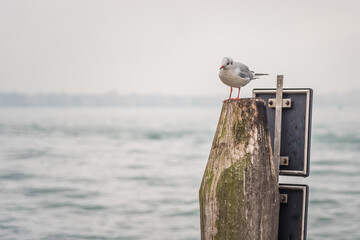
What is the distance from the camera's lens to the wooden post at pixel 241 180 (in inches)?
132

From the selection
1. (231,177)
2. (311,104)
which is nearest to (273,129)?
(311,104)

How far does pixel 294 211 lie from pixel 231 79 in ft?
3.99

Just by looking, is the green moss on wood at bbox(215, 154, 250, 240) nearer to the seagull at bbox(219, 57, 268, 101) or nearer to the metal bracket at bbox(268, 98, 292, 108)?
the metal bracket at bbox(268, 98, 292, 108)

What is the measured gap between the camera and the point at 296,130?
368 cm

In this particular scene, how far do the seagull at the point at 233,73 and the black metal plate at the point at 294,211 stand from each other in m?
0.99

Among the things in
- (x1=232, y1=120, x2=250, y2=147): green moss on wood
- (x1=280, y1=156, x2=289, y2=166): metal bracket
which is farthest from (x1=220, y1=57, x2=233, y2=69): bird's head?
(x1=280, y1=156, x2=289, y2=166): metal bracket

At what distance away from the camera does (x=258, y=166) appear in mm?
3408

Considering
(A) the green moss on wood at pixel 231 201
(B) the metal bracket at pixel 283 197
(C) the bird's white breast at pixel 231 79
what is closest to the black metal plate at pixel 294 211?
(B) the metal bracket at pixel 283 197

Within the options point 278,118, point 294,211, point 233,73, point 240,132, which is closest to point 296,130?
point 278,118

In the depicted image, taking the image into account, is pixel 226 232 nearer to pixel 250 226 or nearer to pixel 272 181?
pixel 250 226

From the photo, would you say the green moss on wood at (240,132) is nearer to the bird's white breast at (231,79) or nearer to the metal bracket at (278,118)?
the metal bracket at (278,118)

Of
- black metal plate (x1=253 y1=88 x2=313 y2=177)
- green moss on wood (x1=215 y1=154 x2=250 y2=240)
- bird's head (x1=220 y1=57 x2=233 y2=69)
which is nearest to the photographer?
green moss on wood (x1=215 y1=154 x2=250 y2=240)

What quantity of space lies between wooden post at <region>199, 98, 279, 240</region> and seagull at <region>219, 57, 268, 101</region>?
0.65 metres

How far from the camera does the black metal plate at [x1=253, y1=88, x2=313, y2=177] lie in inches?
143
